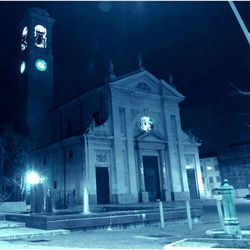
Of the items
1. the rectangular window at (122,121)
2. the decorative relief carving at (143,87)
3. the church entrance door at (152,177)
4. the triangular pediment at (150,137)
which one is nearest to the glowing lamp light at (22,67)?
the rectangular window at (122,121)

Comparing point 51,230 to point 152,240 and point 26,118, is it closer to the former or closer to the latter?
point 152,240

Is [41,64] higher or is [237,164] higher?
[41,64]

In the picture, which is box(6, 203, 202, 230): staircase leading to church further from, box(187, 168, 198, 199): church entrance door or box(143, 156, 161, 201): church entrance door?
box(187, 168, 198, 199): church entrance door

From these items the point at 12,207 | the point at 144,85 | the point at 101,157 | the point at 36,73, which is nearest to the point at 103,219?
the point at 12,207

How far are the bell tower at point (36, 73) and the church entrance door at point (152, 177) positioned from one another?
14325 millimetres

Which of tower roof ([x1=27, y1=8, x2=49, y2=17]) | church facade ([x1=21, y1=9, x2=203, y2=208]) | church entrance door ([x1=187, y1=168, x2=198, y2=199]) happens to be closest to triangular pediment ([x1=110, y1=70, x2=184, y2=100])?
church facade ([x1=21, y1=9, x2=203, y2=208])

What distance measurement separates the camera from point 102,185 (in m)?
30.5

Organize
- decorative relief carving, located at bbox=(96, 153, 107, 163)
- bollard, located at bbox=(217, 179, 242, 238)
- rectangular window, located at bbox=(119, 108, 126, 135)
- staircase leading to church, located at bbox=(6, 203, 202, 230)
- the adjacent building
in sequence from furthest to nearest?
the adjacent building < rectangular window, located at bbox=(119, 108, 126, 135) < decorative relief carving, located at bbox=(96, 153, 107, 163) < staircase leading to church, located at bbox=(6, 203, 202, 230) < bollard, located at bbox=(217, 179, 242, 238)

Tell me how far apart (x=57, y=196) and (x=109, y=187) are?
5.77m

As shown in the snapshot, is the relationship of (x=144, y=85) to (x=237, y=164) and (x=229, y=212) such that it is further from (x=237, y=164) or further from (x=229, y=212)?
(x=237, y=164)

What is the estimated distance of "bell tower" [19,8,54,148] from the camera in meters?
39.6

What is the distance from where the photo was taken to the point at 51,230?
13.8 metres

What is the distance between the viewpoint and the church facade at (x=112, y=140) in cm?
3061

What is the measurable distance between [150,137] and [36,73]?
1683 centimetres
